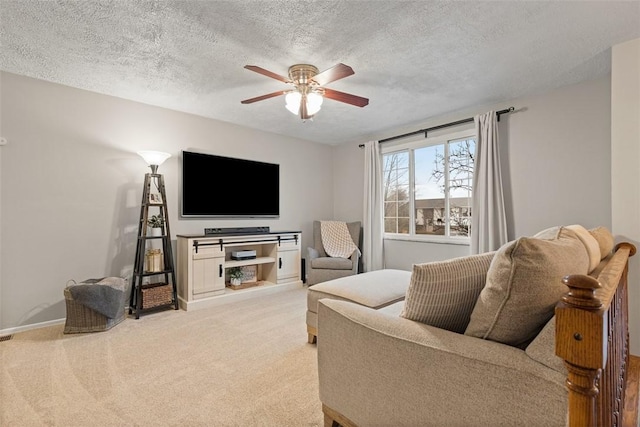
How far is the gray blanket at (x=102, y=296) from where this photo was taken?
263cm

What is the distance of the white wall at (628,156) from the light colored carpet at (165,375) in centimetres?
251

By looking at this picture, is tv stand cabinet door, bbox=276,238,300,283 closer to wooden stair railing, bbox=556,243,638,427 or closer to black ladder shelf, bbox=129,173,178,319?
black ladder shelf, bbox=129,173,178,319

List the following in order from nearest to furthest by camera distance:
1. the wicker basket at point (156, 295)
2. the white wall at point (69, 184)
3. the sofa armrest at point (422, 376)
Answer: the sofa armrest at point (422, 376) < the white wall at point (69, 184) < the wicker basket at point (156, 295)

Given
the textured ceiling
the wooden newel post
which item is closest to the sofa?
the wooden newel post

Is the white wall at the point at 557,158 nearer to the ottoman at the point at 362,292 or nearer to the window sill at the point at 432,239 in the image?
the window sill at the point at 432,239

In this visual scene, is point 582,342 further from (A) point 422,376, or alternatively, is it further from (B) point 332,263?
(B) point 332,263

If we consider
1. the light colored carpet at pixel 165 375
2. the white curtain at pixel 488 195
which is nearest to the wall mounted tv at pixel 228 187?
the light colored carpet at pixel 165 375

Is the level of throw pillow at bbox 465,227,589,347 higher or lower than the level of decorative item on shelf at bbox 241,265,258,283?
higher

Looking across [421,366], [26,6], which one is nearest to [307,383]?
[421,366]

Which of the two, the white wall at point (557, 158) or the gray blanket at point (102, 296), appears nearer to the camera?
the gray blanket at point (102, 296)

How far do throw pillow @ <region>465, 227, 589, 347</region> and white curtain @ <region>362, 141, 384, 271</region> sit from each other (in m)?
3.57

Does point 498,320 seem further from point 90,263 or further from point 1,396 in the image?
point 90,263

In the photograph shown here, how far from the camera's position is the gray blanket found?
2.63 m

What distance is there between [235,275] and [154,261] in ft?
3.31
